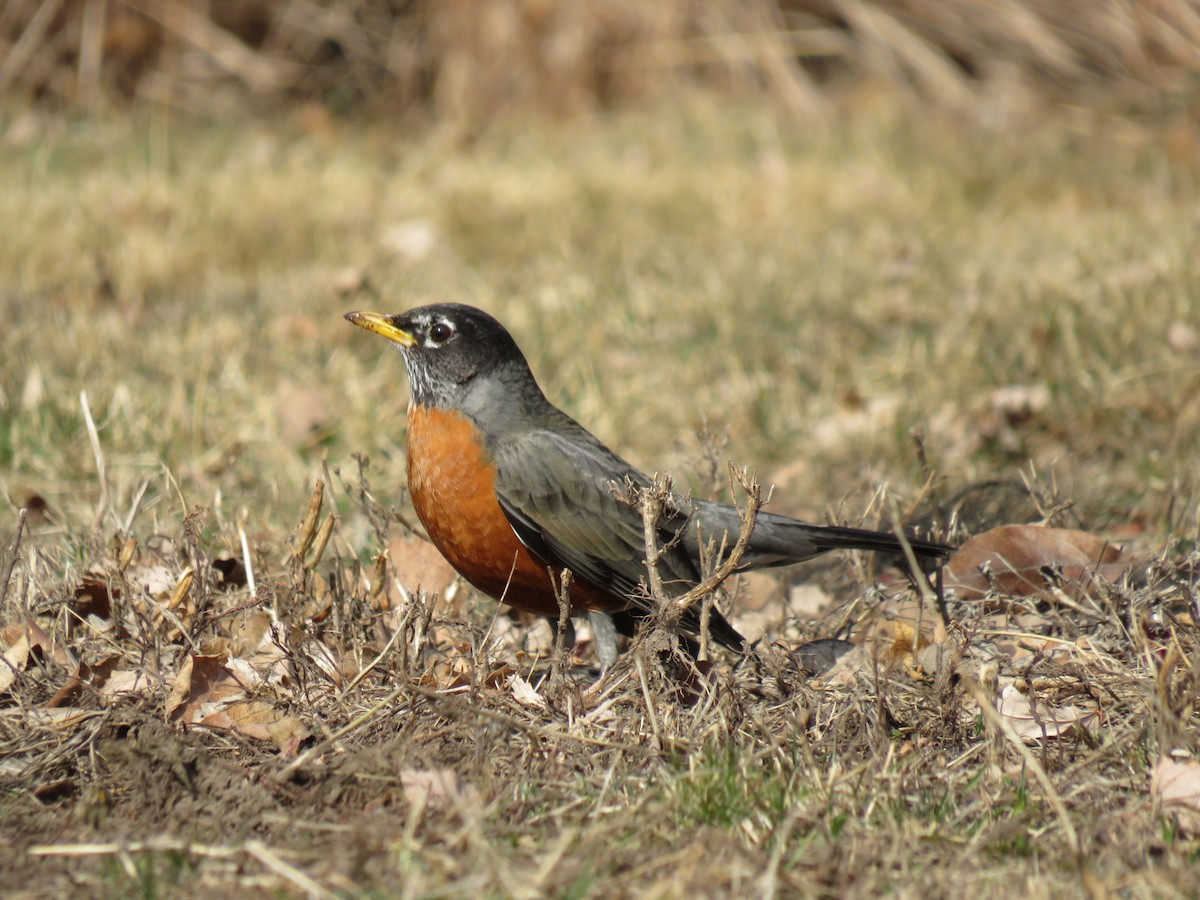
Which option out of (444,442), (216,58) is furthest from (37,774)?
(216,58)

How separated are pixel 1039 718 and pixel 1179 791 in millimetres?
393

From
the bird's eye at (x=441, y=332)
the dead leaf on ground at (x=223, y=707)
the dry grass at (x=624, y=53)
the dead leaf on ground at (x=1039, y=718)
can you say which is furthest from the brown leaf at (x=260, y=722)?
the dry grass at (x=624, y=53)

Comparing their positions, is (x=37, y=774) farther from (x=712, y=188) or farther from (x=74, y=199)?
(x=712, y=188)

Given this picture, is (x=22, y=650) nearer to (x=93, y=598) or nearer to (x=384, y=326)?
(x=93, y=598)

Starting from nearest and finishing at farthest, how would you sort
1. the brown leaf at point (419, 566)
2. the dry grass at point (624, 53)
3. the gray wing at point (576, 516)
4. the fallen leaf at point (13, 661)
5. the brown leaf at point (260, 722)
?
the brown leaf at point (260, 722) < the fallen leaf at point (13, 661) < the gray wing at point (576, 516) < the brown leaf at point (419, 566) < the dry grass at point (624, 53)

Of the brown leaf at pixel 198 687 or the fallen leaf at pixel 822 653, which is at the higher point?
the brown leaf at pixel 198 687

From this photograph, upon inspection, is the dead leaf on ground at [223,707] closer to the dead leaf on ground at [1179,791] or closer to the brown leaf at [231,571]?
the brown leaf at [231,571]

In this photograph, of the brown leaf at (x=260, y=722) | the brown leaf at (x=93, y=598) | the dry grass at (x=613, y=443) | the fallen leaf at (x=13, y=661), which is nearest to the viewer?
the dry grass at (x=613, y=443)

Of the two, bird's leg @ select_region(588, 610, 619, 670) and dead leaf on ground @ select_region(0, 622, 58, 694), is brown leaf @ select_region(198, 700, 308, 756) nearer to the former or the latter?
dead leaf on ground @ select_region(0, 622, 58, 694)

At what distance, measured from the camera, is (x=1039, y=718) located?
9.29 ft

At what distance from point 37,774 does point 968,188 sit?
6619 millimetres

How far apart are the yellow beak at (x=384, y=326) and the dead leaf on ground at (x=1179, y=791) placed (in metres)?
2.31

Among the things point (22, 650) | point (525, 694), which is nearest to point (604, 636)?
point (525, 694)

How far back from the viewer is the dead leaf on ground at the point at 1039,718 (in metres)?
2.85
